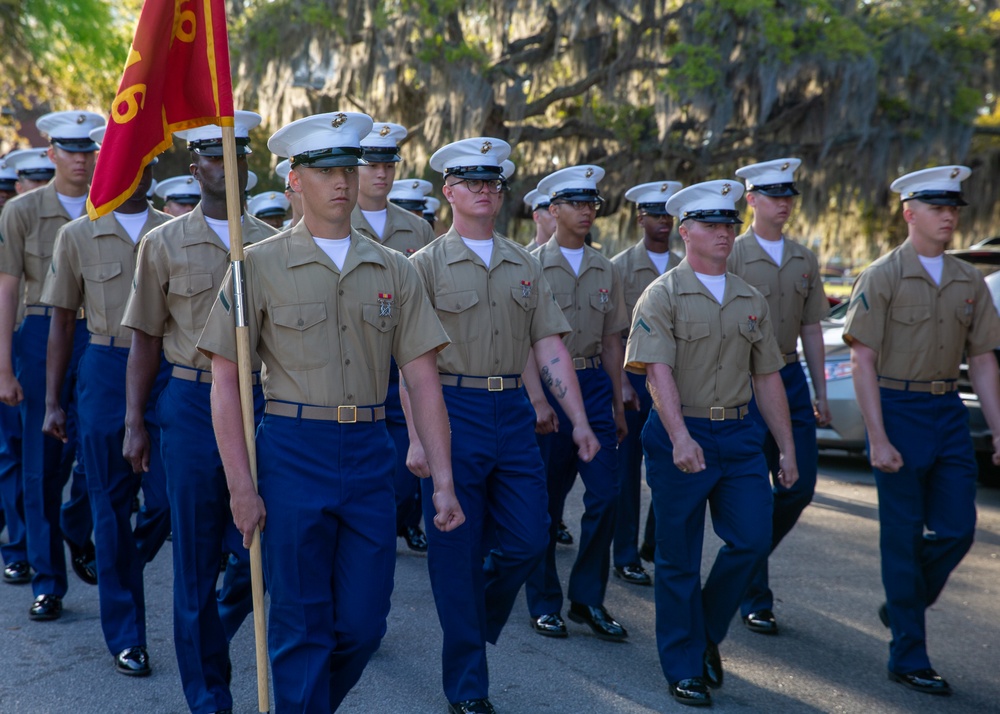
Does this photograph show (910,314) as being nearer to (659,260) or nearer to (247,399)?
(659,260)

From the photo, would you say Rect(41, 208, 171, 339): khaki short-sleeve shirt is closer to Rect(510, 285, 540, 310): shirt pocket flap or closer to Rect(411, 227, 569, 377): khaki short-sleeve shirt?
Rect(411, 227, 569, 377): khaki short-sleeve shirt

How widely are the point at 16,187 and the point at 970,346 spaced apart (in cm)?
692

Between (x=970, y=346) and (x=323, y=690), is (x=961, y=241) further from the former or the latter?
(x=323, y=690)

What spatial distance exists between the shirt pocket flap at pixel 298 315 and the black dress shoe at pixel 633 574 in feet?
11.7

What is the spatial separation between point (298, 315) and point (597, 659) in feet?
8.00

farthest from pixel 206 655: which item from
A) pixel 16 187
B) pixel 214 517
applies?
pixel 16 187

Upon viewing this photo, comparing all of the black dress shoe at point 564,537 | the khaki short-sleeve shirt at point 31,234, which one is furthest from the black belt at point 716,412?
the khaki short-sleeve shirt at point 31,234

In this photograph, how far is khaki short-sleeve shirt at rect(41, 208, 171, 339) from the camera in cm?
520

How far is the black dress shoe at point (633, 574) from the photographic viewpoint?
6.56m

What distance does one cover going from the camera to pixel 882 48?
49.4ft

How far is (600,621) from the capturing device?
5.50m

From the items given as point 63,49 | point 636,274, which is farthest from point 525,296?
point 63,49

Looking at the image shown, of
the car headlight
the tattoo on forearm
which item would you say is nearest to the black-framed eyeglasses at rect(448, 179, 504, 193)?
the tattoo on forearm

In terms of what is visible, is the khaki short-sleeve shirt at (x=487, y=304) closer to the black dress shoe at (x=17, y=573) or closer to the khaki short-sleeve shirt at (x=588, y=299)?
the khaki short-sleeve shirt at (x=588, y=299)
